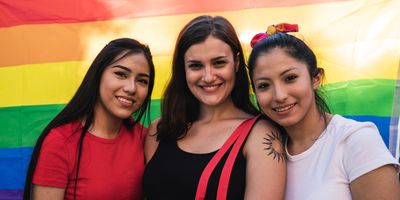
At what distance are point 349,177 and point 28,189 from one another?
55.6 inches

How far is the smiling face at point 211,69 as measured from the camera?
201 centimetres

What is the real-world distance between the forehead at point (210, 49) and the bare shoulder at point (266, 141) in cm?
37

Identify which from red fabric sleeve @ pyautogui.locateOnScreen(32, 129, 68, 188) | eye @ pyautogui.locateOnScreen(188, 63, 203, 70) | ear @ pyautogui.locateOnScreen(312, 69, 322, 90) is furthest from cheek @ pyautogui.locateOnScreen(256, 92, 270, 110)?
red fabric sleeve @ pyautogui.locateOnScreen(32, 129, 68, 188)

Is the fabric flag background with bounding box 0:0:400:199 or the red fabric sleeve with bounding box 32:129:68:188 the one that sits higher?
the fabric flag background with bounding box 0:0:400:199

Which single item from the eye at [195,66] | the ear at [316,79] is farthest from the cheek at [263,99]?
the eye at [195,66]

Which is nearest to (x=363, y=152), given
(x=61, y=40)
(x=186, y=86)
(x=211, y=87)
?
(x=211, y=87)

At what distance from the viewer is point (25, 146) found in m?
3.02

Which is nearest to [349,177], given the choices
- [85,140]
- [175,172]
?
[175,172]

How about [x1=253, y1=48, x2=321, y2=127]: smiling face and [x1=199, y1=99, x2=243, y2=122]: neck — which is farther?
[x1=199, y1=99, x2=243, y2=122]: neck

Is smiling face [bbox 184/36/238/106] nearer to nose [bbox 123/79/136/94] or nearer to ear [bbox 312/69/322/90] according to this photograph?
nose [bbox 123/79/136/94]

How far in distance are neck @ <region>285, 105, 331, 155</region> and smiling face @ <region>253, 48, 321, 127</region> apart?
0.6 inches

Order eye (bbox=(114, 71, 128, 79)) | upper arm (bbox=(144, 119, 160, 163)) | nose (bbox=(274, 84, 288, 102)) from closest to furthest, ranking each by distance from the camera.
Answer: nose (bbox=(274, 84, 288, 102)), eye (bbox=(114, 71, 128, 79)), upper arm (bbox=(144, 119, 160, 163))

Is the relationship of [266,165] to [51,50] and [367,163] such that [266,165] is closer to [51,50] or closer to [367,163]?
[367,163]

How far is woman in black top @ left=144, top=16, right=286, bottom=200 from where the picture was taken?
184 cm
